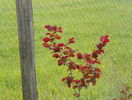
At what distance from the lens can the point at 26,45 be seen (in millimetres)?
2848

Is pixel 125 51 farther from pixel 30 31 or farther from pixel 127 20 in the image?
pixel 30 31

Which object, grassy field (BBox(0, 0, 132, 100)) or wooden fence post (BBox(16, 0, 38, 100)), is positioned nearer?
wooden fence post (BBox(16, 0, 38, 100))

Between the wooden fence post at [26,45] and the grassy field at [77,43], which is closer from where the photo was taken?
the wooden fence post at [26,45]

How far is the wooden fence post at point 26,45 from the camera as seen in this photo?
2789mm

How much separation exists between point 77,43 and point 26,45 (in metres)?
3.20

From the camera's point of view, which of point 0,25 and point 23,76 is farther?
point 0,25

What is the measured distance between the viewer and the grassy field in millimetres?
3988

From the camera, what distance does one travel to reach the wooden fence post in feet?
9.15

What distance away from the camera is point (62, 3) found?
8.82m

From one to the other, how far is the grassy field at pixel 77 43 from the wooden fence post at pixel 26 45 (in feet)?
2.90

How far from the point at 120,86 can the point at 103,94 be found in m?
0.25

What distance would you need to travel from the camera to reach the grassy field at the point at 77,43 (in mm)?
3988

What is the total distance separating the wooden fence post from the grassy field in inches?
34.8

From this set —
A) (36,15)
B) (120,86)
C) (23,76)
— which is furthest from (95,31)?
(23,76)
